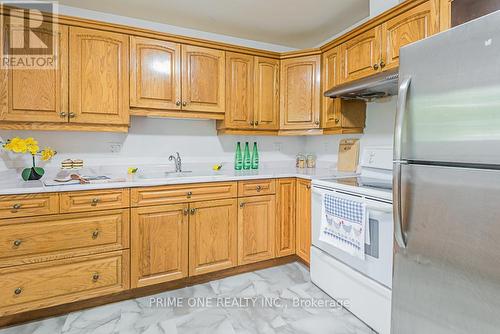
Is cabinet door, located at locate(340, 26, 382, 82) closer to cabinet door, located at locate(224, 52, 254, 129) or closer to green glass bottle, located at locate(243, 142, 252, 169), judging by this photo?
cabinet door, located at locate(224, 52, 254, 129)

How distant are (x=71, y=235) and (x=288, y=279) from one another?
1.71 m

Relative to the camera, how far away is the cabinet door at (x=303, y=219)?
2457 mm

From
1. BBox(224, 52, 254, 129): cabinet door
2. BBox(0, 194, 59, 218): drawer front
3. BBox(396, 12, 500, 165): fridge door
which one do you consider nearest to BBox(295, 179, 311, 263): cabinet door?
BBox(224, 52, 254, 129): cabinet door

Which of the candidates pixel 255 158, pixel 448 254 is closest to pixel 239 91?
pixel 255 158

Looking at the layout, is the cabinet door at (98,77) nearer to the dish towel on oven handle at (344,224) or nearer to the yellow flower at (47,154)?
the yellow flower at (47,154)

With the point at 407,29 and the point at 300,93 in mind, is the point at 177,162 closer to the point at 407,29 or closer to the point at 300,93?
the point at 300,93

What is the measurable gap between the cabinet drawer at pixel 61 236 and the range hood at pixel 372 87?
1.89m

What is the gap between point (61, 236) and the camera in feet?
6.02

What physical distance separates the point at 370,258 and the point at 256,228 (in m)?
1.04

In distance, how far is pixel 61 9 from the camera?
94.3 inches

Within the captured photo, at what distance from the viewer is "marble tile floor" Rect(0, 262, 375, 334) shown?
1.74 meters

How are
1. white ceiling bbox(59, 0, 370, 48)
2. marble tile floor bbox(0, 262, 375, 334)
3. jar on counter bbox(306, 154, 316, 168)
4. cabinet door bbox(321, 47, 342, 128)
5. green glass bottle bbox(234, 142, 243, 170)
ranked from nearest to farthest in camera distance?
marble tile floor bbox(0, 262, 375, 334) → white ceiling bbox(59, 0, 370, 48) → cabinet door bbox(321, 47, 342, 128) → green glass bottle bbox(234, 142, 243, 170) → jar on counter bbox(306, 154, 316, 168)

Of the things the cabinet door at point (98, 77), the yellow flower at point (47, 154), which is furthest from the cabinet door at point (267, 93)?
the yellow flower at point (47, 154)

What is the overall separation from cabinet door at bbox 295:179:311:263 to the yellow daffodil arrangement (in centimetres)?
210
